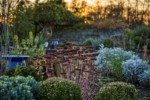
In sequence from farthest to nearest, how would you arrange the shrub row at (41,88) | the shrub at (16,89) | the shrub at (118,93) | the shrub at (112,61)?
the shrub at (112,61), the shrub at (118,93), the shrub row at (41,88), the shrub at (16,89)

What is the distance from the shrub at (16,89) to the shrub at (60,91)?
7.7 inches

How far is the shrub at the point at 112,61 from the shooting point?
7.37m

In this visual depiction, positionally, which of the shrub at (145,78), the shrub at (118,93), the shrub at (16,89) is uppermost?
the shrub at (16,89)

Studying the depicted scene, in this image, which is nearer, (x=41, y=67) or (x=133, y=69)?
(x=41, y=67)

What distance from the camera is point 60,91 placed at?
4832 millimetres

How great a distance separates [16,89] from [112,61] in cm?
337

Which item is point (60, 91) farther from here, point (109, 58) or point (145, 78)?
point (109, 58)

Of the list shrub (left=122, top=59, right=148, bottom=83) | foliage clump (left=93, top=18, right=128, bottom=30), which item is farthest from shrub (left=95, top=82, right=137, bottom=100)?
foliage clump (left=93, top=18, right=128, bottom=30)

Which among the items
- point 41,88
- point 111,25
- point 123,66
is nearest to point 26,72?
point 41,88

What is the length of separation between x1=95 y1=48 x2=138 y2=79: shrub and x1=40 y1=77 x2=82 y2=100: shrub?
256 centimetres

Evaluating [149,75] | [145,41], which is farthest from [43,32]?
[149,75]

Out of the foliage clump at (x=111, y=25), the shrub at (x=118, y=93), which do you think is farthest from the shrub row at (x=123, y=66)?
the foliage clump at (x=111, y=25)

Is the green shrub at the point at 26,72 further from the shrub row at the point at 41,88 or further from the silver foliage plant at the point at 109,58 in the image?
the silver foliage plant at the point at 109,58

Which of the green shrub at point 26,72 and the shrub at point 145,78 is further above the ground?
the green shrub at point 26,72
